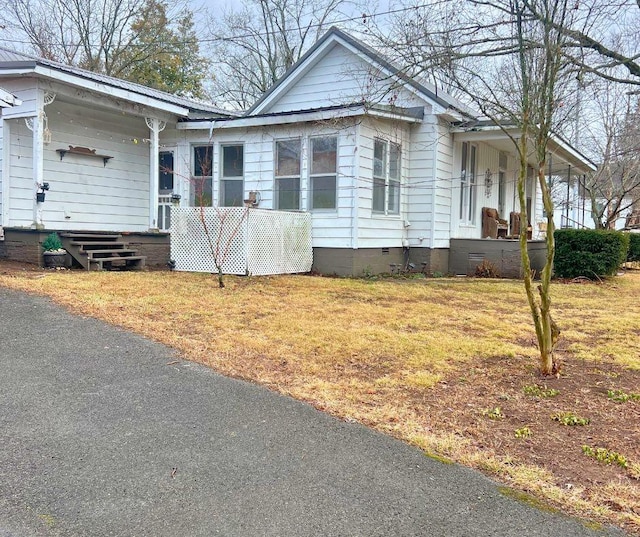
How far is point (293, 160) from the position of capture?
11.7 meters

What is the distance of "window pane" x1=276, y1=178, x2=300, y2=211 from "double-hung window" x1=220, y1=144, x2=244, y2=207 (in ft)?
3.26

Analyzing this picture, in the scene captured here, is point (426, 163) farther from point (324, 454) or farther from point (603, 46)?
point (324, 454)

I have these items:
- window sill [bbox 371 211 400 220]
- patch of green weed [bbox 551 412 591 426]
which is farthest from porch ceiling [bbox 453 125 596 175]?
patch of green weed [bbox 551 412 591 426]

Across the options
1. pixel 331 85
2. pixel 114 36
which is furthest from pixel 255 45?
pixel 331 85

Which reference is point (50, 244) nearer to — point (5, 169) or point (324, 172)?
point (5, 169)

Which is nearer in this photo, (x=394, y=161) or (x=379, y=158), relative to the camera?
(x=379, y=158)

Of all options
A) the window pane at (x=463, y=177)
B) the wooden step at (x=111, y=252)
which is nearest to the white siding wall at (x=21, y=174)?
the wooden step at (x=111, y=252)

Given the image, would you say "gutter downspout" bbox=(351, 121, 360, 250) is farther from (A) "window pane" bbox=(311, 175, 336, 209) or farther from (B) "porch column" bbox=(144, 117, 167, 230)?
(B) "porch column" bbox=(144, 117, 167, 230)

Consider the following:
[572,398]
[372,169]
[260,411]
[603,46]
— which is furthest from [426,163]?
[260,411]

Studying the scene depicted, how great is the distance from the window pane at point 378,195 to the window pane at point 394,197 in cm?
36

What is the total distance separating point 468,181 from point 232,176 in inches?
239

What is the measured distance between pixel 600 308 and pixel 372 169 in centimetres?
522

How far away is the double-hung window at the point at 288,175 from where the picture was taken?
459 inches

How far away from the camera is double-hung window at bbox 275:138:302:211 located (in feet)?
38.2
